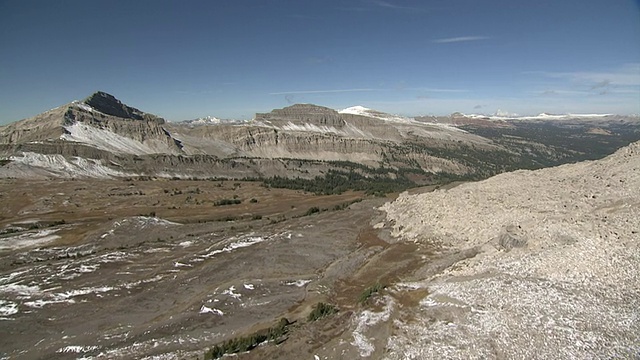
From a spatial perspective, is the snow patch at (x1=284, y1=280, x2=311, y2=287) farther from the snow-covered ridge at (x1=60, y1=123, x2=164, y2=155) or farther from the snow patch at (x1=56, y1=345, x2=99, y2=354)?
the snow-covered ridge at (x1=60, y1=123, x2=164, y2=155)

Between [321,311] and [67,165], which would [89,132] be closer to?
[67,165]

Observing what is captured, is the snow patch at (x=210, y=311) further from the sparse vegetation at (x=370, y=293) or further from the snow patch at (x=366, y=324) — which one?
the snow patch at (x=366, y=324)

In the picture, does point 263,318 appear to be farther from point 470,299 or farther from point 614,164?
point 614,164

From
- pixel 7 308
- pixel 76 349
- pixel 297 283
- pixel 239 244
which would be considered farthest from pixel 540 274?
pixel 7 308

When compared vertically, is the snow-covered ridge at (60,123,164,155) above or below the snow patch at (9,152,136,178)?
above

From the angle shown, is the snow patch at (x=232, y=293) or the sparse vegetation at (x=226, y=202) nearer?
the snow patch at (x=232, y=293)

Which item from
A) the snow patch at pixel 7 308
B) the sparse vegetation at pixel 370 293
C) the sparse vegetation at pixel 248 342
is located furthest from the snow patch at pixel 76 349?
the sparse vegetation at pixel 370 293

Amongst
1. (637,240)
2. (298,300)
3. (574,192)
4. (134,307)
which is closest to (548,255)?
(637,240)

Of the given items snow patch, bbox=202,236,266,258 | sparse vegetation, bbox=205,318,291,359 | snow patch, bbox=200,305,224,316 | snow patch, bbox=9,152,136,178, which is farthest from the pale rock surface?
snow patch, bbox=9,152,136,178
